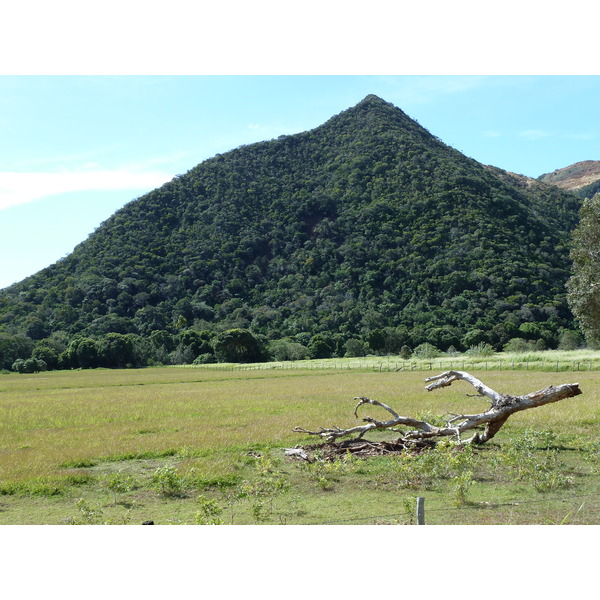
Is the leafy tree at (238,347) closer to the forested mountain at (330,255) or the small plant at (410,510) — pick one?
the forested mountain at (330,255)

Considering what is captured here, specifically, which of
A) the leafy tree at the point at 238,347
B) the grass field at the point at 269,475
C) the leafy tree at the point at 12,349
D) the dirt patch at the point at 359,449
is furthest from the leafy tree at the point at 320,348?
the dirt patch at the point at 359,449

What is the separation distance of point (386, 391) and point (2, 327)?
83531 millimetres

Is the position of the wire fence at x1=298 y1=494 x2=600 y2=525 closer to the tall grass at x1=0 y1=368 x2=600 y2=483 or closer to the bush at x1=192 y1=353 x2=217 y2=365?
the tall grass at x1=0 y1=368 x2=600 y2=483

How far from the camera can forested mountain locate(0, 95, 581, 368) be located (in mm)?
96250

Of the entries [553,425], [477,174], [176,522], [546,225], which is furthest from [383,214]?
[176,522]

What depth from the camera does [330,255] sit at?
126m

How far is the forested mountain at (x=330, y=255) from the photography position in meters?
96.2

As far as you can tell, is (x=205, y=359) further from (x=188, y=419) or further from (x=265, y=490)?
(x=265, y=490)

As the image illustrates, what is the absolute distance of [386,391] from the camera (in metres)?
31.0

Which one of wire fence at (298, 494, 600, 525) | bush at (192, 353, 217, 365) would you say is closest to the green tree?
wire fence at (298, 494, 600, 525)

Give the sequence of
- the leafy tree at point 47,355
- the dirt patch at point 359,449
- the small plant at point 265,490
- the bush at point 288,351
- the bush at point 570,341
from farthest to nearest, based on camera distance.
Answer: the bush at point 288,351 → the leafy tree at point 47,355 → the bush at point 570,341 → the dirt patch at point 359,449 → the small plant at point 265,490

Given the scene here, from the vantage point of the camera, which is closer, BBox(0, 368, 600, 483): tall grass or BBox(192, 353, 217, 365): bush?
BBox(0, 368, 600, 483): tall grass

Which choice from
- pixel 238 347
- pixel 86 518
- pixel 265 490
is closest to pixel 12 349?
pixel 238 347
